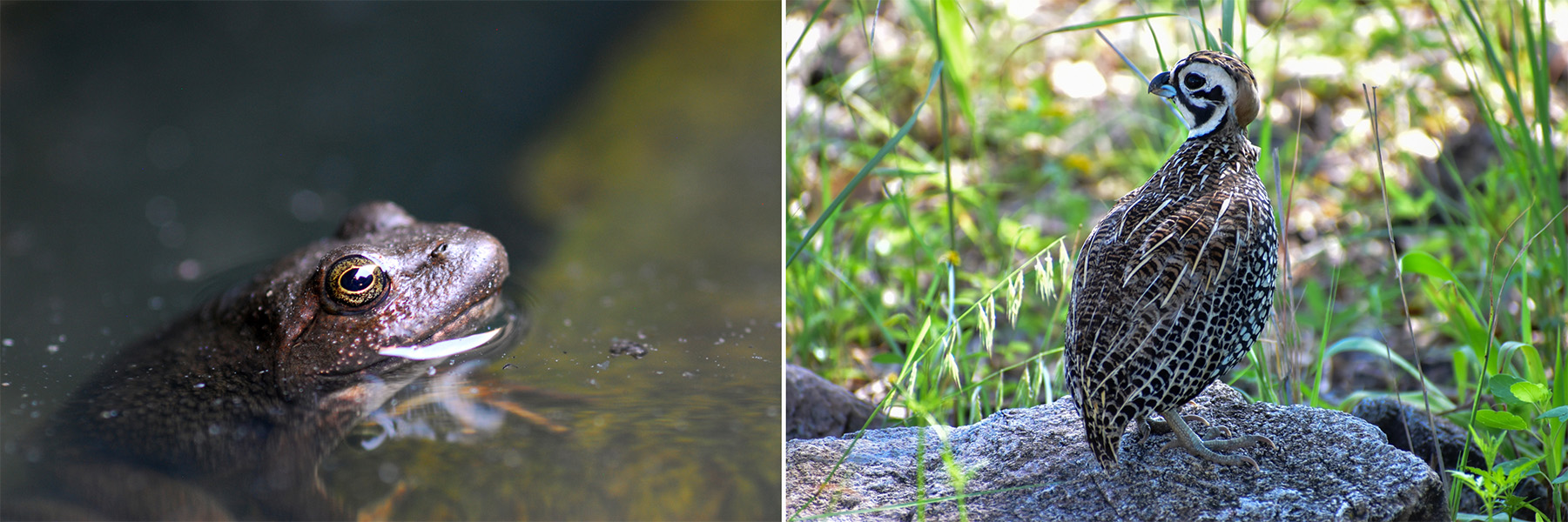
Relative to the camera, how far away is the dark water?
7.91 ft

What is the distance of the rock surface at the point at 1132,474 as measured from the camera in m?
1.59

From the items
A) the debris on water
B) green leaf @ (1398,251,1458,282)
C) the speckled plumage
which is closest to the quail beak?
the speckled plumage

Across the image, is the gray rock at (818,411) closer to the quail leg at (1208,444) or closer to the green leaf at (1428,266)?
the quail leg at (1208,444)

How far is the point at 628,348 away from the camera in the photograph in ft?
7.06

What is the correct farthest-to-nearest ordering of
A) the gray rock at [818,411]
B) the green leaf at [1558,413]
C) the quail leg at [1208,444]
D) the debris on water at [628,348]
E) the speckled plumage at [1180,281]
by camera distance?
the gray rock at [818,411] < the debris on water at [628,348] < the green leaf at [1558,413] < the quail leg at [1208,444] < the speckled plumage at [1180,281]

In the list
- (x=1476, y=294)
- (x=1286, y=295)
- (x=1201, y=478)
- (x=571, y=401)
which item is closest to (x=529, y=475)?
(x=571, y=401)

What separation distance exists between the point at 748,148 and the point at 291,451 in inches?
71.8

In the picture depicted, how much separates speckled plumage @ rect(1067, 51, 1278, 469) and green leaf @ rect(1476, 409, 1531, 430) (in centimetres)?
59

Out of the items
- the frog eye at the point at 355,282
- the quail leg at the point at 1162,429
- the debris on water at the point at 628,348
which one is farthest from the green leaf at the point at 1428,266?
the frog eye at the point at 355,282

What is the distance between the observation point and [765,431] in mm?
1759

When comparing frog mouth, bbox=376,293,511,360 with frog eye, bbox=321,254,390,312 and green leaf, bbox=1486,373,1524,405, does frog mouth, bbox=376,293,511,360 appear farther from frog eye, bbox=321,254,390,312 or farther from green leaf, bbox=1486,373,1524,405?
green leaf, bbox=1486,373,1524,405

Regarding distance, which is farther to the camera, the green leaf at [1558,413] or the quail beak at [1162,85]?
the green leaf at [1558,413]

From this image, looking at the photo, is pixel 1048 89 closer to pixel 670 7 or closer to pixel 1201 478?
pixel 670 7

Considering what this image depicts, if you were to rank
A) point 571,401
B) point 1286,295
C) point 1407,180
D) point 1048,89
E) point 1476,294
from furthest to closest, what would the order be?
point 1048,89 < point 1407,180 < point 1476,294 < point 1286,295 < point 571,401
